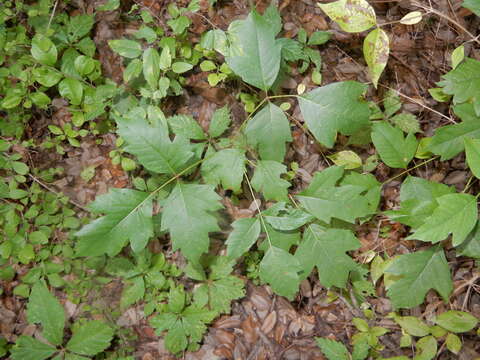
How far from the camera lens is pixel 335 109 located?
1.77 meters

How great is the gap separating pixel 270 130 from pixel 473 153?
91cm

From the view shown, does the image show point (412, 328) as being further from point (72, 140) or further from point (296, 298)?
point (72, 140)

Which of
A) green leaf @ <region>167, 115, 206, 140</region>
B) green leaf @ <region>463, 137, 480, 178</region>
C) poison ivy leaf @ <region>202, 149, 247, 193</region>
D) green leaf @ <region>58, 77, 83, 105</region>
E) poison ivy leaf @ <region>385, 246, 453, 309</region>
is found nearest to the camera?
green leaf @ <region>463, 137, 480, 178</region>

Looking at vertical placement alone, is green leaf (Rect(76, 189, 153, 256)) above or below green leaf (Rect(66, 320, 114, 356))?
above

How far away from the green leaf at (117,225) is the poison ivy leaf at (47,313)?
66cm

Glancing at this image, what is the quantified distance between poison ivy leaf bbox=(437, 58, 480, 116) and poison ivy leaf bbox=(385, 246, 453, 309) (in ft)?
2.59

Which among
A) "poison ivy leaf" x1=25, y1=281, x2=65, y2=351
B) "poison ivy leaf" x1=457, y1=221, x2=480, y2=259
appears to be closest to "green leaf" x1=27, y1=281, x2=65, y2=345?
"poison ivy leaf" x1=25, y1=281, x2=65, y2=351

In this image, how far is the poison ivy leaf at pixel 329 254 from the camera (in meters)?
1.84

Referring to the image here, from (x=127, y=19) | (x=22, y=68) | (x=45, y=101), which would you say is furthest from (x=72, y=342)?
(x=127, y=19)

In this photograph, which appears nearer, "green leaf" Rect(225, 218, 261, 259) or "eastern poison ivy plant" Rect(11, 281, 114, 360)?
"green leaf" Rect(225, 218, 261, 259)

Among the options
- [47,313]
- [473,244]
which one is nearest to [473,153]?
[473,244]

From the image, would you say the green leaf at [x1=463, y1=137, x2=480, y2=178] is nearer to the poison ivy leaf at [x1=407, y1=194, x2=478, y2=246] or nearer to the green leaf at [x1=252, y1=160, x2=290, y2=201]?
the poison ivy leaf at [x1=407, y1=194, x2=478, y2=246]

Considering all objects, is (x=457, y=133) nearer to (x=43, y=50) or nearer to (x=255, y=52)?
(x=255, y=52)

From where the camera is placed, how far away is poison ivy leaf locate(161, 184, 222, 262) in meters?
1.64
